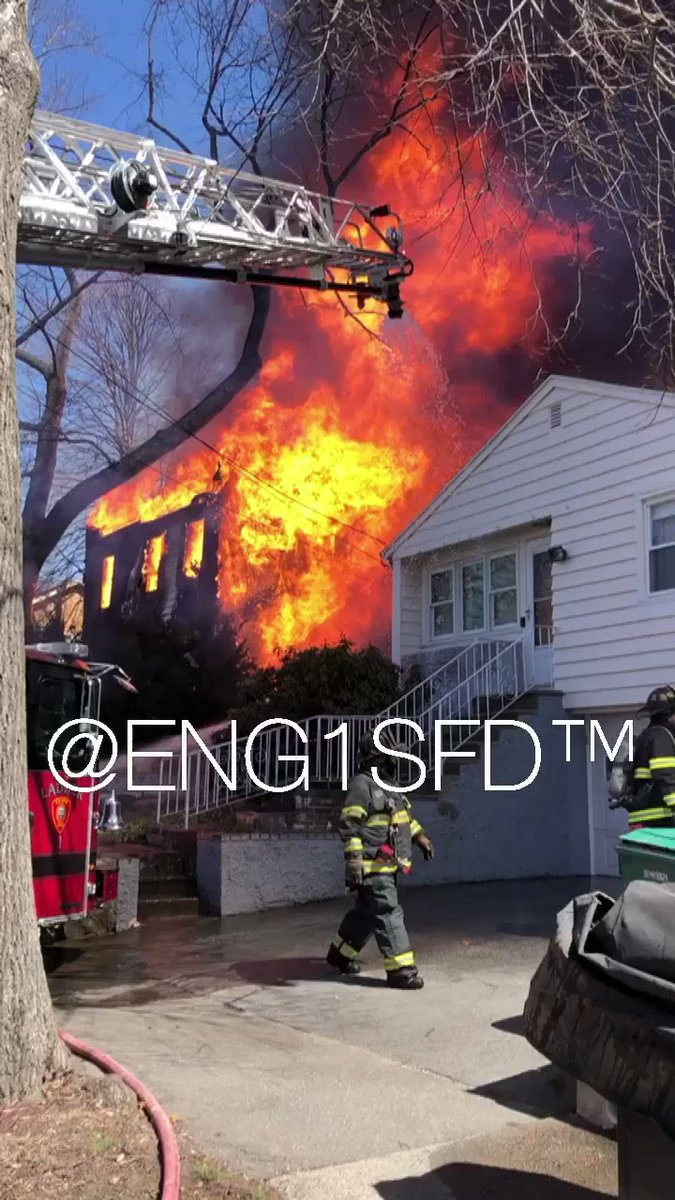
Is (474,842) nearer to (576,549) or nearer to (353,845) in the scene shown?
(576,549)

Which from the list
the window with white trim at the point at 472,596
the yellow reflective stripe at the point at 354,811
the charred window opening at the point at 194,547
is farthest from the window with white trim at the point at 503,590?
the charred window opening at the point at 194,547

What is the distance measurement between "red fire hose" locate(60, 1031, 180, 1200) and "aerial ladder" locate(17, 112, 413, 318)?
21.3 feet

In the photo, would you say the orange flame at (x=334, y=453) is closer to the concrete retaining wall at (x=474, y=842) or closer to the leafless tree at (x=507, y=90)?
the leafless tree at (x=507, y=90)

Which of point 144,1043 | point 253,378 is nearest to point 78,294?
point 253,378

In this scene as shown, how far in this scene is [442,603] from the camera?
51.0 ft

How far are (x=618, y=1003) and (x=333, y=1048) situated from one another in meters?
3.24

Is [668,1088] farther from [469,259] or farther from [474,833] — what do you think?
[469,259]

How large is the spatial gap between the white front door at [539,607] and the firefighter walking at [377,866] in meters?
6.19

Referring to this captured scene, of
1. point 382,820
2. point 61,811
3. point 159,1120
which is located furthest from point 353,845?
point 159,1120

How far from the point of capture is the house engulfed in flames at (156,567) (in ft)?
72.1

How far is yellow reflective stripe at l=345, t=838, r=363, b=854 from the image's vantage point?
6.91 metres

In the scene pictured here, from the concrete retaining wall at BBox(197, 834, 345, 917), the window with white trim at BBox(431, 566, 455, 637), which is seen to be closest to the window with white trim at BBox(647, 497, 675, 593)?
the window with white trim at BBox(431, 566, 455, 637)

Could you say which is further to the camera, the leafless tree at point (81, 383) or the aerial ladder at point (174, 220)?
the leafless tree at point (81, 383)

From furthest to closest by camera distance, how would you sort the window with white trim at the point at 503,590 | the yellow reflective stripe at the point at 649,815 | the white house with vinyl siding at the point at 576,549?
the window with white trim at the point at 503,590
the white house with vinyl siding at the point at 576,549
the yellow reflective stripe at the point at 649,815
